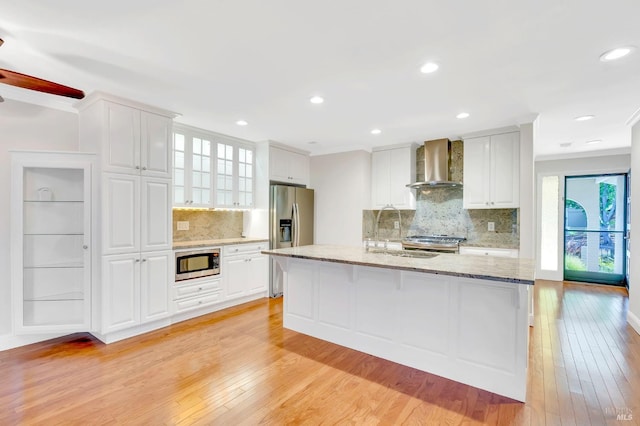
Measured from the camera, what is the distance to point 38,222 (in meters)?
3.18

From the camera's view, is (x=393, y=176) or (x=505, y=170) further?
(x=393, y=176)

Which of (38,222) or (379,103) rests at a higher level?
(379,103)

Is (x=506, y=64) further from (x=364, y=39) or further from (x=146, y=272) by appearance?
(x=146, y=272)

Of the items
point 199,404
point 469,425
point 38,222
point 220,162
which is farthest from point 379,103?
point 38,222

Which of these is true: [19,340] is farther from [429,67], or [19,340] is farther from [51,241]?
[429,67]

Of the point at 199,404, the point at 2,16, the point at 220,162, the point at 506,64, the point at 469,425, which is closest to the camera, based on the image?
the point at 2,16

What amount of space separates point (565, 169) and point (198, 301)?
273 inches

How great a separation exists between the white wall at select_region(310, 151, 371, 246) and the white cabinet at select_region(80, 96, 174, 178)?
2677 mm

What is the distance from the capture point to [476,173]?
430 cm

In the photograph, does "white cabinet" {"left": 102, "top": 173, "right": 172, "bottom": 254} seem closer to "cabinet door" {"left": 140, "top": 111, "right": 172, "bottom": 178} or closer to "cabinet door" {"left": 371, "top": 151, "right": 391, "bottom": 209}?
"cabinet door" {"left": 140, "top": 111, "right": 172, "bottom": 178}

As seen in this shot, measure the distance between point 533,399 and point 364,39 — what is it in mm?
2760

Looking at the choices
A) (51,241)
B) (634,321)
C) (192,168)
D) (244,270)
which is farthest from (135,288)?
(634,321)

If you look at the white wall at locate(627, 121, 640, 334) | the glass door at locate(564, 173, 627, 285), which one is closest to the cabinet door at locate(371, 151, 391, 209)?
the white wall at locate(627, 121, 640, 334)

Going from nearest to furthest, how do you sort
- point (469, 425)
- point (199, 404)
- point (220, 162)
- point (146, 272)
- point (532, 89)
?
point (469, 425)
point (199, 404)
point (532, 89)
point (146, 272)
point (220, 162)
